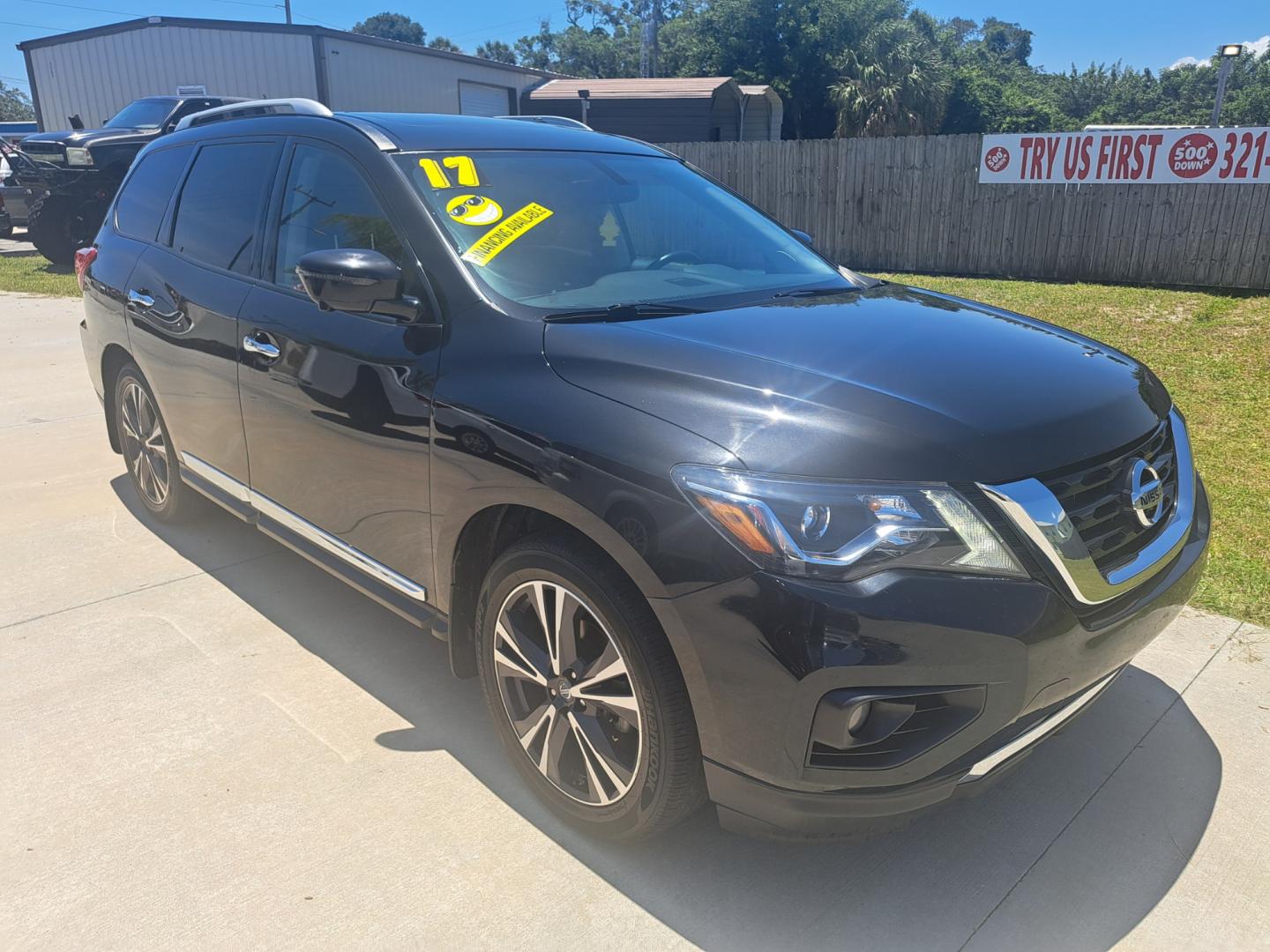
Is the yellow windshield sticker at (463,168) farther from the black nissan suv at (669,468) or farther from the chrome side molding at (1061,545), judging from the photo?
the chrome side molding at (1061,545)

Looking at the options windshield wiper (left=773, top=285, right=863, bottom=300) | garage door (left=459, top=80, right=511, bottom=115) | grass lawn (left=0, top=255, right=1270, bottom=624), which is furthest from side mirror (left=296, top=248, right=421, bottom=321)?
garage door (left=459, top=80, right=511, bottom=115)

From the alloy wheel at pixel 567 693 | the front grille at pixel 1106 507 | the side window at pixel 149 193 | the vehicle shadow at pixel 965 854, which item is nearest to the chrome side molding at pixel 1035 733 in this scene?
the vehicle shadow at pixel 965 854

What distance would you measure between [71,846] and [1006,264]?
13.1 m

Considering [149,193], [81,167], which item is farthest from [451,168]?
[81,167]

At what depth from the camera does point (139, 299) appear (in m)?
4.23

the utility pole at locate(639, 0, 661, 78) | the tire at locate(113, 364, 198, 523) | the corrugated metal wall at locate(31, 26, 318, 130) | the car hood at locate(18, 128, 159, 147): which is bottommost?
the tire at locate(113, 364, 198, 523)

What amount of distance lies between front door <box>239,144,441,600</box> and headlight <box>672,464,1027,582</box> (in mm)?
1086

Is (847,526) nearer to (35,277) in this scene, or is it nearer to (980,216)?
(980,216)

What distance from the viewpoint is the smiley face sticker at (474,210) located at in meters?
2.91

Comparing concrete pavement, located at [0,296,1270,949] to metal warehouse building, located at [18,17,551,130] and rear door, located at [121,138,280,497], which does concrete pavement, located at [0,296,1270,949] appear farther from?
metal warehouse building, located at [18,17,551,130]

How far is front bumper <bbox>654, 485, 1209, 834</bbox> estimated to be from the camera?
190 cm

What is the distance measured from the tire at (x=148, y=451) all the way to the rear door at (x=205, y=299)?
0.68 ft

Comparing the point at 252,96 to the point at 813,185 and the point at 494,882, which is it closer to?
the point at 813,185

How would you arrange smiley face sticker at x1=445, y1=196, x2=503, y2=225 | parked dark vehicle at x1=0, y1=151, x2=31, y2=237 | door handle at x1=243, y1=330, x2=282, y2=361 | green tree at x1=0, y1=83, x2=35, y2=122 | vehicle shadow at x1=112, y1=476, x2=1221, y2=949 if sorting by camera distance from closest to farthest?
vehicle shadow at x1=112, y1=476, x2=1221, y2=949 → smiley face sticker at x1=445, y1=196, x2=503, y2=225 → door handle at x1=243, y1=330, x2=282, y2=361 → parked dark vehicle at x1=0, y1=151, x2=31, y2=237 → green tree at x1=0, y1=83, x2=35, y2=122
